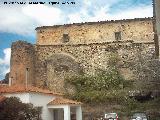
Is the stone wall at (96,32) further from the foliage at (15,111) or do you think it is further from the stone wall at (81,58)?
the foliage at (15,111)

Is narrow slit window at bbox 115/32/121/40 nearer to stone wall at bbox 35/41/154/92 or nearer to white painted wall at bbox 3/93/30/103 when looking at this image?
stone wall at bbox 35/41/154/92

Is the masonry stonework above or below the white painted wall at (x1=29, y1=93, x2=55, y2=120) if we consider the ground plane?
above

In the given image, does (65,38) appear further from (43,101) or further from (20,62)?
(43,101)

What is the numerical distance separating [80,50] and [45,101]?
17.1 meters

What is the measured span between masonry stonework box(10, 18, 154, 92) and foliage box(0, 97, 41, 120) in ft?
61.6

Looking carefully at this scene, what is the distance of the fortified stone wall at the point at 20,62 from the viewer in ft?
152

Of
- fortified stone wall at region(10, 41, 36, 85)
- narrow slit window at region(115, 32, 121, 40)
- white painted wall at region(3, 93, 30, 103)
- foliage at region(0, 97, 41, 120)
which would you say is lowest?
foliage at region(0, 97, 41, 120)

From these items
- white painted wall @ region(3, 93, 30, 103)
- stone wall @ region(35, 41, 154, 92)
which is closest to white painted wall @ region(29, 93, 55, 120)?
white painted wall @ region(3, 93, 30, 103)

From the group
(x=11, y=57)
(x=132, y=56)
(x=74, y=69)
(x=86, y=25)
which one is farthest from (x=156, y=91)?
(x=11, y=57)

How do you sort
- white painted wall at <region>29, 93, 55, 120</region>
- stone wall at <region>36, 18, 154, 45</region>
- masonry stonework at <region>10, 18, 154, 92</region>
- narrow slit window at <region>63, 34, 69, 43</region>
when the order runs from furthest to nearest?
1. narrow slit window at <region>63, 34, 69, 43</region>
2. stone wall at <region>36, 18, 154, 45</region>
3. masonry stonework at <region>10, 18, 154, 92</region>
4. white painted wall at <region>29, 93, 55, 120</region>

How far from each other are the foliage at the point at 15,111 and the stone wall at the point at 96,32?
23.8 metres

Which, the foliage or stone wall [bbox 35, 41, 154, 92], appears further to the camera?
stone wall [bbox 35, 41, 154, 92]

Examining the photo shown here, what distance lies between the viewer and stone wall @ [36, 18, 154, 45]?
160ft

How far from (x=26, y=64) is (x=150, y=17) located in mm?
17517
